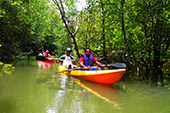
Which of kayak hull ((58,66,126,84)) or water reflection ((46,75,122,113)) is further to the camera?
kayak hull ((58,66,126,84))

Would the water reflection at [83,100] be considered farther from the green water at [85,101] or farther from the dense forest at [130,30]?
the dense forest at [130,30]

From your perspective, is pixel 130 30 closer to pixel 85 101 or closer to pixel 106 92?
pixel 106 92

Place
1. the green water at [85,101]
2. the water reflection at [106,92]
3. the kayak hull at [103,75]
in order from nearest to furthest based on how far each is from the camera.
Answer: the green water at [85,101]
the water reflection at [106,92]
the kayak hull at [103,75]

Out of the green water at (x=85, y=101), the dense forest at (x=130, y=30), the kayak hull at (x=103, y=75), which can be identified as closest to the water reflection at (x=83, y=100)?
the green water at (x=85, y=101)

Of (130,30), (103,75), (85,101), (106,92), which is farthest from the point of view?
(130,30)

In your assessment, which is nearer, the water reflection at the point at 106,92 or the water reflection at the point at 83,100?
the water reflection at the point at 83,100

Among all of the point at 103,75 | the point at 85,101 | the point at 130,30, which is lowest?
the point at 85,101

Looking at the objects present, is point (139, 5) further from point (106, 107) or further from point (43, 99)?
point (43, 99)

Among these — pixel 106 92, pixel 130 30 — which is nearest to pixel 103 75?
pixel 106 92

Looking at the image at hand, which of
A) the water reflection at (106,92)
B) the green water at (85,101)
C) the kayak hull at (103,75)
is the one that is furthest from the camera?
the kayak hull at (103,75)

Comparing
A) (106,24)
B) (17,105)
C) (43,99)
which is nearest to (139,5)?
(106,24)

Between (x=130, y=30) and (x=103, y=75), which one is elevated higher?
(x=130, y=30)

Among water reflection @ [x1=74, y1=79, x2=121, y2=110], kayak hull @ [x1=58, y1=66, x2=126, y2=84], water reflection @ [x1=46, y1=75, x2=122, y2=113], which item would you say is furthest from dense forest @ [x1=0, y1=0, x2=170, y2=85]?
water reflection @ [x1=46, y1=75, x2=122, y2=113]

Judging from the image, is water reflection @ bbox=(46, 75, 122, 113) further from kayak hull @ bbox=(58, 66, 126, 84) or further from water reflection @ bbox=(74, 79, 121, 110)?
kayak hull @ bbox=(58, 66, 126, 84)
